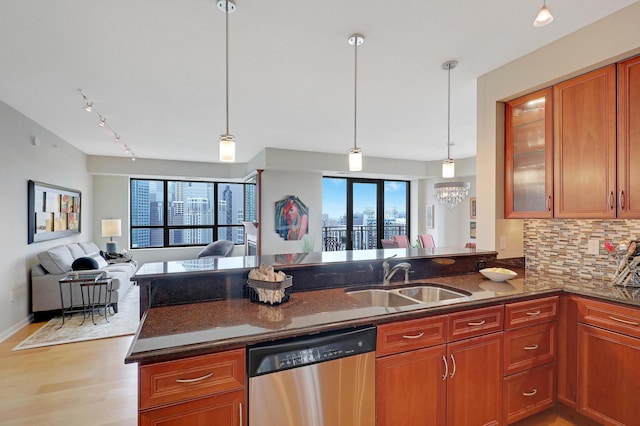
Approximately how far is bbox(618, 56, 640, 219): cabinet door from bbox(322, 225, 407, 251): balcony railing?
568cm

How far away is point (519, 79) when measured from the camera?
260cm

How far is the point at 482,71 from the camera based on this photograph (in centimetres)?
282

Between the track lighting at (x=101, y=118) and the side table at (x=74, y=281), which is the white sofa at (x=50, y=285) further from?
the track lighting at (x=101, y=118)

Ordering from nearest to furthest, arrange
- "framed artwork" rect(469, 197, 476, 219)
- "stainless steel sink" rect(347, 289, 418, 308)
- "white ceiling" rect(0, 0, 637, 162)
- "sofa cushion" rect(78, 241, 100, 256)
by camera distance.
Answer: "white ceiling" rect(0, 0, 637, 162), "stainless steel sink" rect(347, 289, 418, 308), "sofa cushion" rect(78, 241, 100, 256), "framed artwork" rect(469, 197, 476, 219)

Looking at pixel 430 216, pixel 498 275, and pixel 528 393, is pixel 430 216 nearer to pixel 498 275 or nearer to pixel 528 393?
pixel 498 275

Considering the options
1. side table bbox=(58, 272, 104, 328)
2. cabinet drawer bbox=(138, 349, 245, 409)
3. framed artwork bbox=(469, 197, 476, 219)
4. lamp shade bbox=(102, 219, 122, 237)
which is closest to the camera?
cabinet drawer bbox=(138, 349, 245, 409)

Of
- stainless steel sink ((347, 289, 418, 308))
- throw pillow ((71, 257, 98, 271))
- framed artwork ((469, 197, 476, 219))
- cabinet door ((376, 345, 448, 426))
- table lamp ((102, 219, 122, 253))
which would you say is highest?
framed artwork ((469, 197, 476, 219))

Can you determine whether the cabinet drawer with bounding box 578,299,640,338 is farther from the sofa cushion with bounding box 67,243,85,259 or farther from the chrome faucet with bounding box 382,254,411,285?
the sofa cushion with bounding box 67,243,85,259

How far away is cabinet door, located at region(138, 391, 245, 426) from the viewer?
3.97ft

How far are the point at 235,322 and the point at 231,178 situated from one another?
6.59 meters

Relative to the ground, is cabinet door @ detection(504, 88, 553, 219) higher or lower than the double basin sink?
higher

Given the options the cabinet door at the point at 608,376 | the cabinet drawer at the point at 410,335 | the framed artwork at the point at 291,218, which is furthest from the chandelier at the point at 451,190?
the cabinet drawer at the point at 410,335

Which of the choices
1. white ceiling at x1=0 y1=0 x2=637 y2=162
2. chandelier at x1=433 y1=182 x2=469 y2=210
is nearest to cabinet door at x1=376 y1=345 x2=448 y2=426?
white ceiling at x1=0 y1=0 x2=637 y2=162

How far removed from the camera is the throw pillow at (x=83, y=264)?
4492 millimetres
